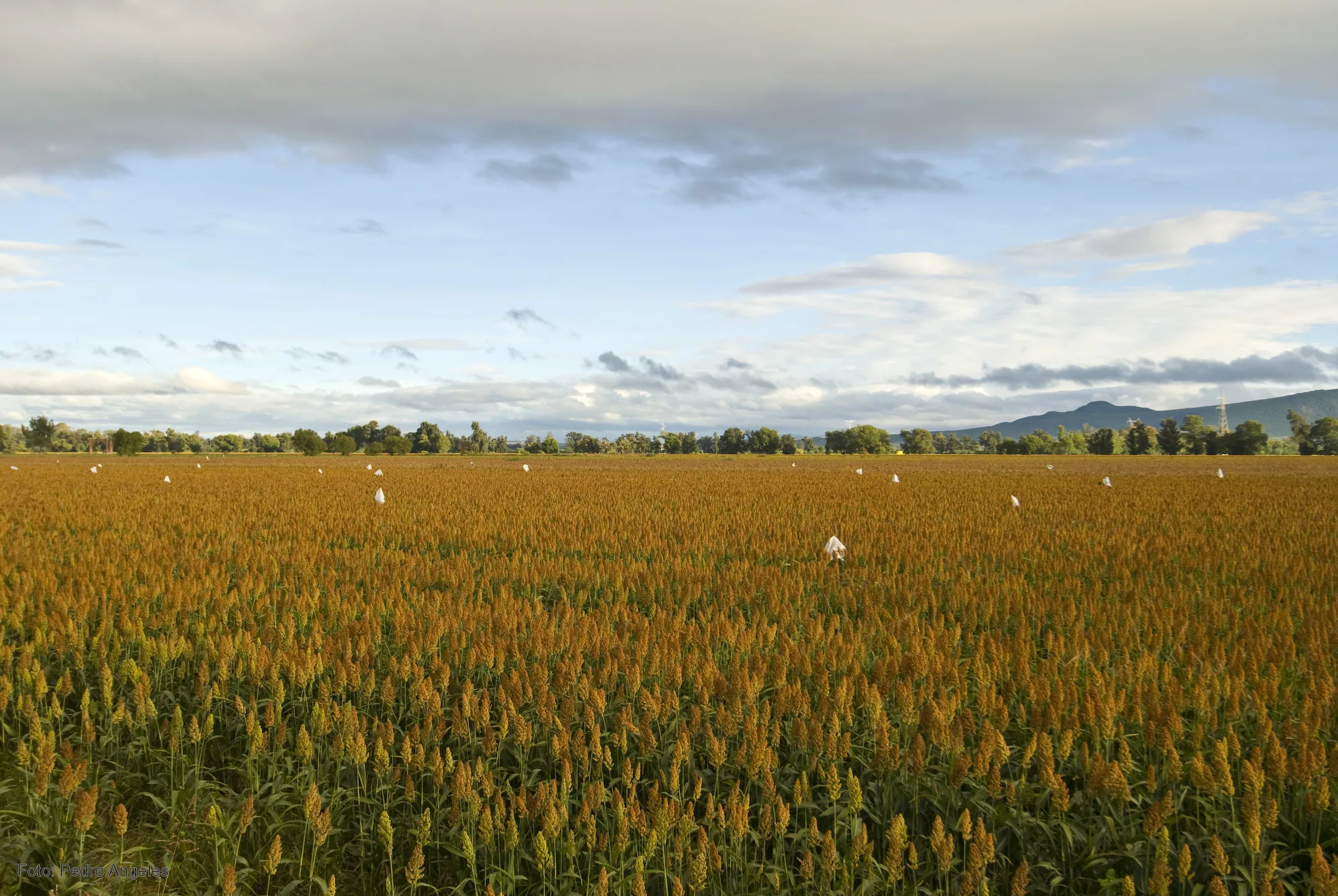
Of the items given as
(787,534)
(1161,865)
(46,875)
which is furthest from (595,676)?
(787,534)

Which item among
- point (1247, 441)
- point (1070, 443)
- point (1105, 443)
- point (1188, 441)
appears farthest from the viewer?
point (1070, 443)

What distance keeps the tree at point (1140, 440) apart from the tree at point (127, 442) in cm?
15733

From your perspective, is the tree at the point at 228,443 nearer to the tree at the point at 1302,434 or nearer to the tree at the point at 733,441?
the tree at the point at 733,441

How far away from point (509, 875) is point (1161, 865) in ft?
10.2

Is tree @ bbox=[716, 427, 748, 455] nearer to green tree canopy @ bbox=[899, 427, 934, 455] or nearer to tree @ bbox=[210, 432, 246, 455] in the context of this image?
green tree canopy @ bbox=[899, 427, 934, 455]

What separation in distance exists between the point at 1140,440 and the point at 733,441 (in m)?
75.1

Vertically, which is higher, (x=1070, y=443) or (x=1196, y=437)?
(x=1196, y=437)

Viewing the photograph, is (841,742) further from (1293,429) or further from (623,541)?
(1293,429)

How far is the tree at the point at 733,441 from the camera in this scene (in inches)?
6540

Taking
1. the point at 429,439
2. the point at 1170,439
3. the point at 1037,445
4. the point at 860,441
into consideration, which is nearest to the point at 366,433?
the point at 429,439

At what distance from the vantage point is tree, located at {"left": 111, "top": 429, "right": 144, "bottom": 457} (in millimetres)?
102625

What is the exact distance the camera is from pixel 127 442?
102812mm

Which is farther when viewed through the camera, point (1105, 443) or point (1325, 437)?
point (1105, 443)

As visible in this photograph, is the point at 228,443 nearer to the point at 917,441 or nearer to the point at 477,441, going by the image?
the point at 477,441
